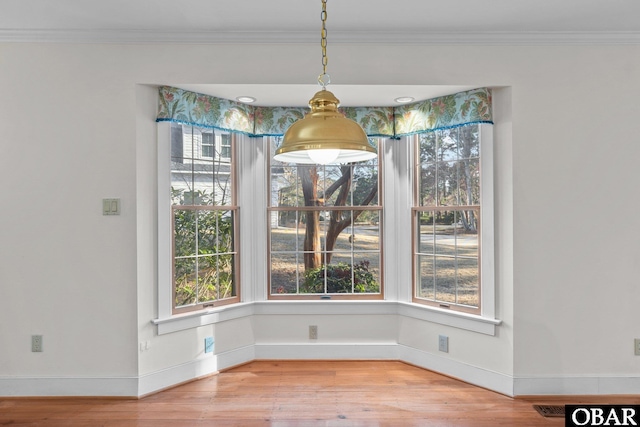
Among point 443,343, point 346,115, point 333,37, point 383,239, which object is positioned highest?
point 333,37

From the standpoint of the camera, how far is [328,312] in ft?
14.0

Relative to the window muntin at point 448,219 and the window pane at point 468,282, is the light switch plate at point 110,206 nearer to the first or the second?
the window muntin at point 448,219

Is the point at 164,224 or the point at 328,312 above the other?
the point at 164,224

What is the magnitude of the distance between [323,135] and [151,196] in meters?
2.24

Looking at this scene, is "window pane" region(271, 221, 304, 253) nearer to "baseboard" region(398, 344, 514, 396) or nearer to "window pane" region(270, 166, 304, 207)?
"window pane" region(270, 166, 304, 207)

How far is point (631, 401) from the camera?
→ 133 inches

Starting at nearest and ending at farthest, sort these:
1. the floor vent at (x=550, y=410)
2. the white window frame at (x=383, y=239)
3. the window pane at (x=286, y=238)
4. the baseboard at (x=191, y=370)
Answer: the floor vent at (x=550, y=410)
the baseboard at (x=191, y=370)
the white window frame at (x=383, y=239)
the window pane at (x=286, y=238)

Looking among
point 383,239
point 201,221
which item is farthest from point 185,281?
point 383,239

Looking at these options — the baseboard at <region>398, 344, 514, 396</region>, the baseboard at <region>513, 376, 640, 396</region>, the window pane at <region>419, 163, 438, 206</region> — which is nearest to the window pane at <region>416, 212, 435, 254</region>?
the window pane at <region>419, 163, 438, 206</region>

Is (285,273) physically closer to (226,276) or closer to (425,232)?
(226,276)

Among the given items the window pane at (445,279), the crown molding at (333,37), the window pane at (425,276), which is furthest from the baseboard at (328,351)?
the crown molding at (333,37)

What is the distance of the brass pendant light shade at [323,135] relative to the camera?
1.76 meters

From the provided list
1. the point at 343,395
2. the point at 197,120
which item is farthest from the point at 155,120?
the point at 343,395

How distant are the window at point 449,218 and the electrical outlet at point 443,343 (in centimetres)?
26
